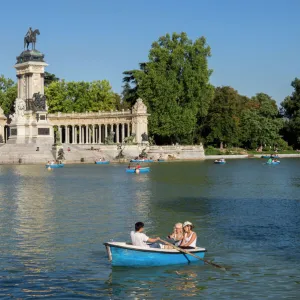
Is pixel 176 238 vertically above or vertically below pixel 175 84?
below

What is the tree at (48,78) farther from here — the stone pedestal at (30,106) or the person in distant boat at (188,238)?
the person in distant boat at (188,238)

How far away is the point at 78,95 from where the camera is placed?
117750 mm

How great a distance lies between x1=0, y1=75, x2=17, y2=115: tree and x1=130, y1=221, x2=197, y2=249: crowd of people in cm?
10016

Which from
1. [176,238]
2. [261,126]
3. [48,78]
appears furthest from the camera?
[48,78]

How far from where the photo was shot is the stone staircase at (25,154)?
268ft

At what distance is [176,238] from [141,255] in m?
1.44

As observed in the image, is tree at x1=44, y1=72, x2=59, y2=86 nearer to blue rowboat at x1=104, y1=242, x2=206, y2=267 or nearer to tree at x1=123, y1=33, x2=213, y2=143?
tree at x1=123, y1=33, x2=213, y2=143

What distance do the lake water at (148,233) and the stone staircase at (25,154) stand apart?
32989 millimetres

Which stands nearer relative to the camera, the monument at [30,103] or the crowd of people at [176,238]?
the crowd of people at [176,238]

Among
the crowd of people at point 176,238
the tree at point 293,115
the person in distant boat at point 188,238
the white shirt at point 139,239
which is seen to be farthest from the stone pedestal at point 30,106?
the white shirt at point 139,239

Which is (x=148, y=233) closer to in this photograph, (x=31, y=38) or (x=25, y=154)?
(x=25, y=154)

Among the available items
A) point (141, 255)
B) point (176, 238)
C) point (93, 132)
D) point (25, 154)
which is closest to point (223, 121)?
point (93, 132)

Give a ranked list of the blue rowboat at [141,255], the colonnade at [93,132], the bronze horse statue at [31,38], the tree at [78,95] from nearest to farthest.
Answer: the blue rowboat at [141,255] → the bronze horse statue at [31,38] → the colonnade at [93,132] → the tree at [78,95]

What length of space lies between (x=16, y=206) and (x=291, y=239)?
645 inches
